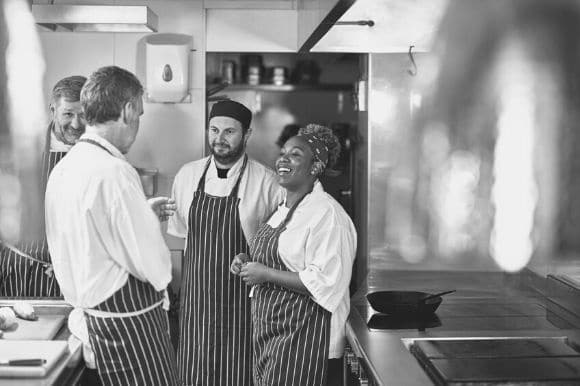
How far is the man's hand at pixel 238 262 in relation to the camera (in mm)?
2799

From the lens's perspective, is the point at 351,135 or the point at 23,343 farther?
the point at 351,135

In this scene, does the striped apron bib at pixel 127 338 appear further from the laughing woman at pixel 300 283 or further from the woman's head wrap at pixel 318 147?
the woman's head wrap at pixel 318 147

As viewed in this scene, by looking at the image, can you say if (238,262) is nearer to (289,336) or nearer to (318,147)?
(289,336)

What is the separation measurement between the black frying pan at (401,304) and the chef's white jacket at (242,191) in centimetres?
68

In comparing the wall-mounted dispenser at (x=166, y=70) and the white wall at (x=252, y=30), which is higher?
the white wall at (x=252, y=30)

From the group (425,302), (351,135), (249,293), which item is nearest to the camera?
(425,302)

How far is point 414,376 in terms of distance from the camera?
185cm

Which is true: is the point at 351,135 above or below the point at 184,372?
above

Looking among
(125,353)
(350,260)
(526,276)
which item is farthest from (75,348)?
(526,276)

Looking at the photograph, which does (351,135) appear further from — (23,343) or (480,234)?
(23,343)

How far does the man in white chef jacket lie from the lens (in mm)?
1863

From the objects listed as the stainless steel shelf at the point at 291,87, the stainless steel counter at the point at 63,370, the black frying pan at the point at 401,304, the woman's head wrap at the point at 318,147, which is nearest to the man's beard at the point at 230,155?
the woman's head wrap at the point at 318,147

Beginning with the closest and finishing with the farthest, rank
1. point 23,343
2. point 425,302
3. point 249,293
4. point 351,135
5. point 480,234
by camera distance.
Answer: point 23,343 < point 425,302 < point 249,293 < point 480,234 < point 351,135

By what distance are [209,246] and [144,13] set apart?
0.95 meters
